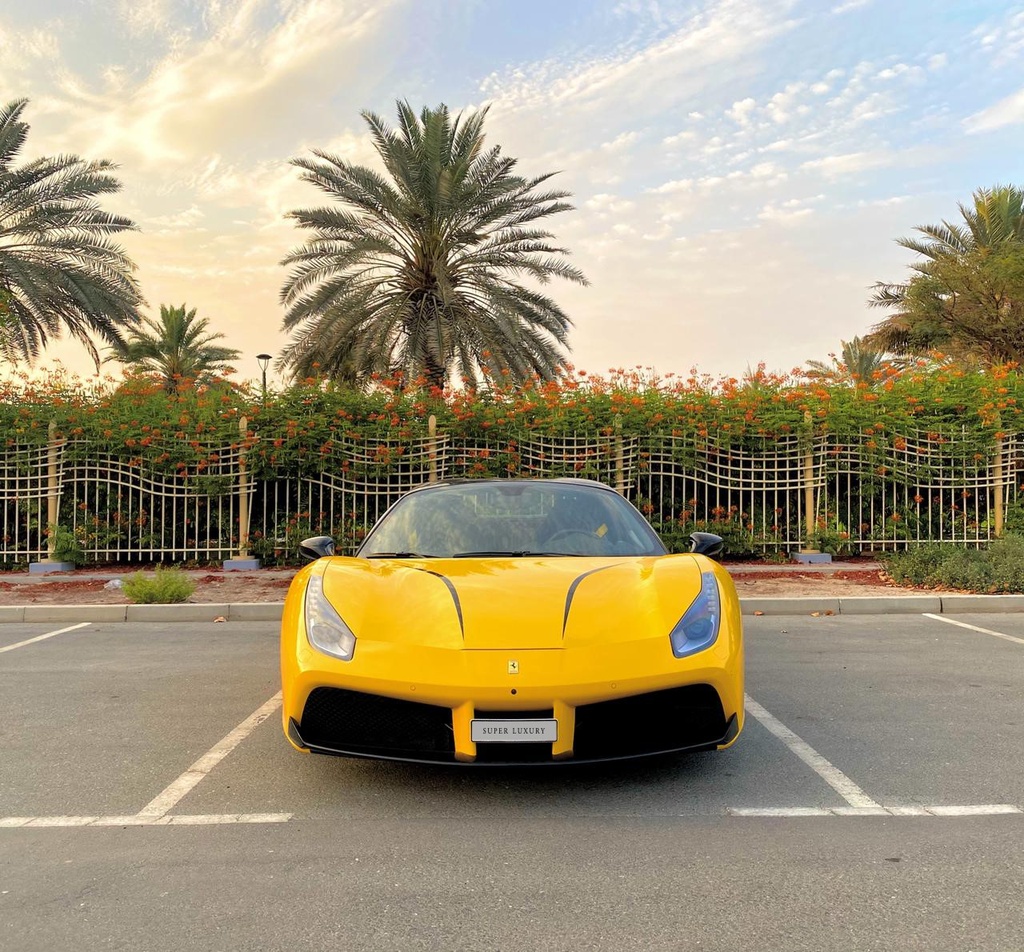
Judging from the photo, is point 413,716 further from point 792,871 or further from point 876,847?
point 876,847

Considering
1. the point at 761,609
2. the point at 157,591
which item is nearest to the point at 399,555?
the point at 761,609

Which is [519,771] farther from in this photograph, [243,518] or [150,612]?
[243,518]

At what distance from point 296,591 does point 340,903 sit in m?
1.60

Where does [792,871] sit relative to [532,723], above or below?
below

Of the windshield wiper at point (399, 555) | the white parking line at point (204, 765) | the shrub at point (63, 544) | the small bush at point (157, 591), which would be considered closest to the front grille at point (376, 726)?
the white parking line at point (204, 765)

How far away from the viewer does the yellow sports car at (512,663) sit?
A: 3.03m

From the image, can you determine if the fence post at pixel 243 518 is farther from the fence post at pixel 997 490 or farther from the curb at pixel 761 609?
the fence post at pixel 997 490

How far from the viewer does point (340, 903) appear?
2445mm

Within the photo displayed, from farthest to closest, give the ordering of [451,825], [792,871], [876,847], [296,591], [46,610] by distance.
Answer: [46,610], [296,591], [451,825], [876,847], [792,871]

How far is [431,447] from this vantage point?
12.0m

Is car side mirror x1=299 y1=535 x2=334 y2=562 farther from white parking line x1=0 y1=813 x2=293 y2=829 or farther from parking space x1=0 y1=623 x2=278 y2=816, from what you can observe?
white parking line x1=0 y1=813 x2=293 y2=829

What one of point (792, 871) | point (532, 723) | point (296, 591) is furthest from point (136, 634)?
point (792, 871)

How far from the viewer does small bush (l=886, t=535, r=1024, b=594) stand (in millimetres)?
9031

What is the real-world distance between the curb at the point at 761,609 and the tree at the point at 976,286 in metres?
18.5
